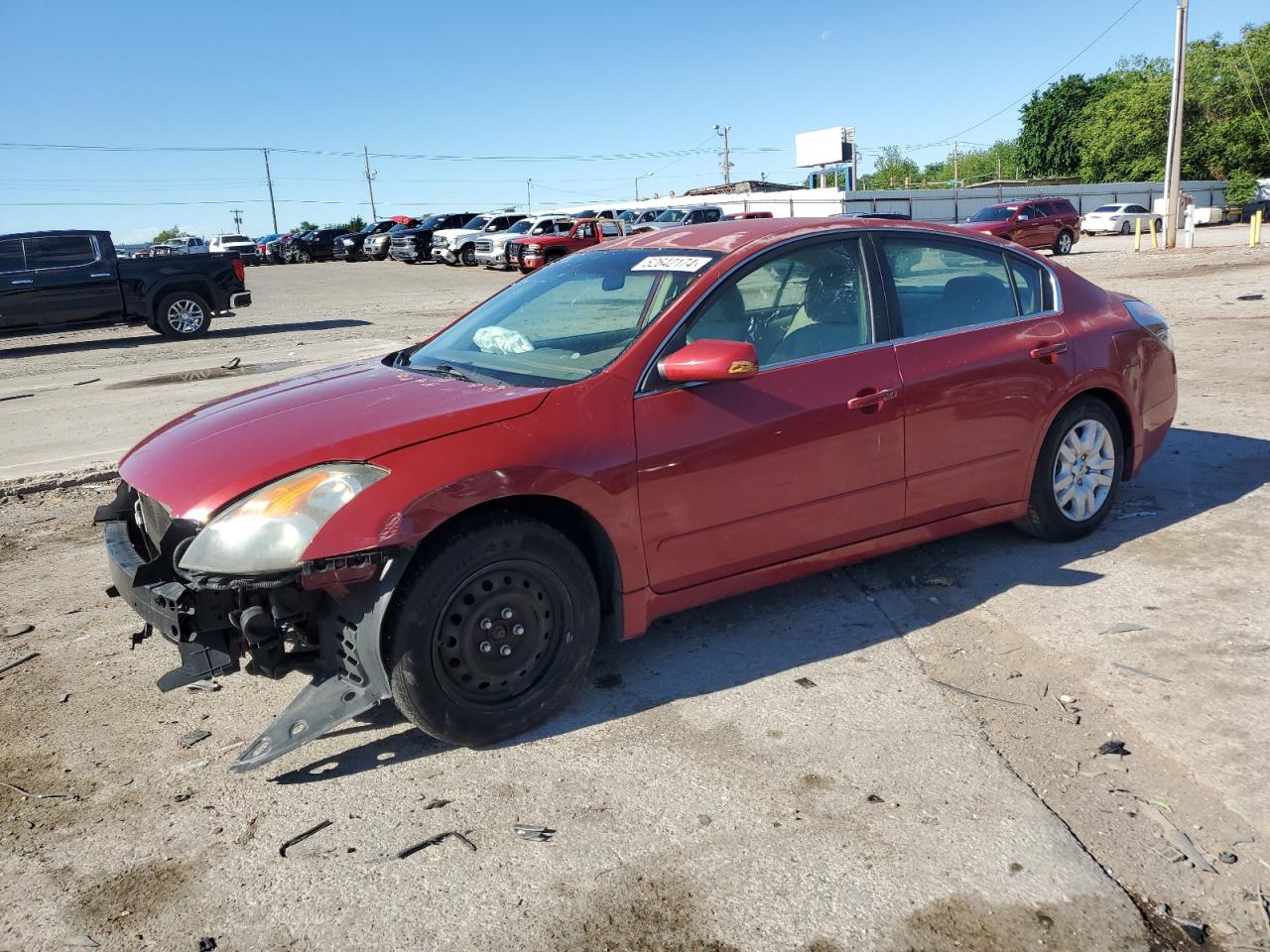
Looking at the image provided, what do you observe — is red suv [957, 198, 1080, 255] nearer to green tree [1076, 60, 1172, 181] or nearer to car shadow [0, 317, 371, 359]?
car shadow [0, 317, 371, 359]

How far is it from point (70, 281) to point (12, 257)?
0.84m

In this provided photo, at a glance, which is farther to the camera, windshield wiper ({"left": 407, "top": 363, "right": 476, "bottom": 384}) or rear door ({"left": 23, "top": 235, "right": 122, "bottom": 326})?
rear door ({"left": 23, "top": 235, "right": 122, "bottom": 326})

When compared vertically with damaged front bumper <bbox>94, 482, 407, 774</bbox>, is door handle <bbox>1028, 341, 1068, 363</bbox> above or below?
above

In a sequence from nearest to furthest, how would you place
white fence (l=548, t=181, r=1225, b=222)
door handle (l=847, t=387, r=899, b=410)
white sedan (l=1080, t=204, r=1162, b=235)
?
door handle (l=847, t=387, r=899, b=410)
white sedan (l=1080, t=204, r=1162, b=235)
white fence (l=548, t=181, r=1225, b=222)

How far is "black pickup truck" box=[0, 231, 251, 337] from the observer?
15.8 metres

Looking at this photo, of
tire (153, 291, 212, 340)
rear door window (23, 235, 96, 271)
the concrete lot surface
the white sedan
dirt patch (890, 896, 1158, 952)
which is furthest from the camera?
the white sedan

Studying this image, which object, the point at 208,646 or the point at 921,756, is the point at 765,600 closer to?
the point at 921,756

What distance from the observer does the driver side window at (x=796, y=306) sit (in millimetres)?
4098

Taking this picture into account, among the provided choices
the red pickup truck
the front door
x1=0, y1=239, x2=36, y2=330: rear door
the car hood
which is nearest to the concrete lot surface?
the front door

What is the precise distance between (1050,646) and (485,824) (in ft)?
7.82

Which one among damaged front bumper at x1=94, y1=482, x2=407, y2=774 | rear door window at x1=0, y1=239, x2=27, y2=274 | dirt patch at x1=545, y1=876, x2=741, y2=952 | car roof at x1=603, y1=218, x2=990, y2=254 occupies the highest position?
rear door window at x1=0, y1=239, x2=27, y2=274

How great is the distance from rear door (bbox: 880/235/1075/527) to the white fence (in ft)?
155

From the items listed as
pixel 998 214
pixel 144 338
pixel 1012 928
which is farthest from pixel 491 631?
pixel 998 214

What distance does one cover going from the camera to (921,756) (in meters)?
3.37
